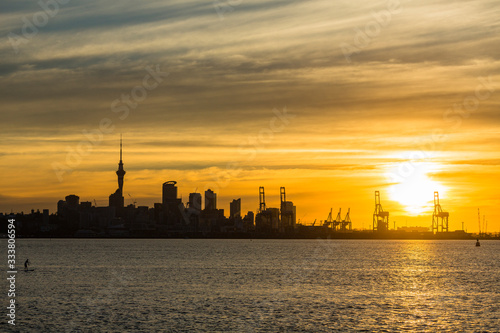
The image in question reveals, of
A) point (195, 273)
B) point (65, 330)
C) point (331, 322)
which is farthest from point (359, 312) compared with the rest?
point (195, 273)

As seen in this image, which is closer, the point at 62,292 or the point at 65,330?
the point at 65,330

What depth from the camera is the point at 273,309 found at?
76.5 metres

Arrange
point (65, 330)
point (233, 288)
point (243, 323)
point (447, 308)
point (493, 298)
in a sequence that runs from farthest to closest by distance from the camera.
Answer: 1. point (233, 288)
2. point (493, 298)
3. point (447, 308)
4. point (243, 323)
5. point (65, 330)

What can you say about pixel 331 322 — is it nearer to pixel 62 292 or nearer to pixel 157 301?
pixel 157 301

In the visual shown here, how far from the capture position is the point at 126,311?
74.1m

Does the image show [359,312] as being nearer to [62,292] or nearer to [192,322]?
[192,322]

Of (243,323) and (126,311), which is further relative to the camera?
(126,311)

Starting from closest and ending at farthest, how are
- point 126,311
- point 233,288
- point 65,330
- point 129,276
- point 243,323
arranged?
point 65,330 → point 243,323 → point 126,311 → point 233,288 → point 129,276

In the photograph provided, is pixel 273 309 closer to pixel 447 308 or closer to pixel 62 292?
pixel 447 308

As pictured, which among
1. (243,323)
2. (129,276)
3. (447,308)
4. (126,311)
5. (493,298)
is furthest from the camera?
(129,276)

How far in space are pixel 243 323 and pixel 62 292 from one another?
126ft

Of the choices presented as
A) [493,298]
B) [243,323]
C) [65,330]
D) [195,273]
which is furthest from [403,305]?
[195,273]

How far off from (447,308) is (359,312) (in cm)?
1291

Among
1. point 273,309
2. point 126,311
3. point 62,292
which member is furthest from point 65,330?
point 62,292
